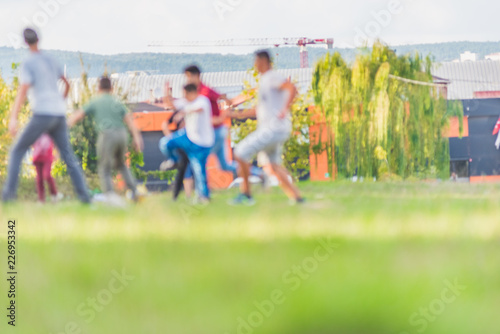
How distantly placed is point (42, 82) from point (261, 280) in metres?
4.97

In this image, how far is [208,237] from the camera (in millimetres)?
6402

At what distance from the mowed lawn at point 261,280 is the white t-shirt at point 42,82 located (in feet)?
10.3

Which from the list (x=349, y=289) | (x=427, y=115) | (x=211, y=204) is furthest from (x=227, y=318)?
(x=427, y=115)

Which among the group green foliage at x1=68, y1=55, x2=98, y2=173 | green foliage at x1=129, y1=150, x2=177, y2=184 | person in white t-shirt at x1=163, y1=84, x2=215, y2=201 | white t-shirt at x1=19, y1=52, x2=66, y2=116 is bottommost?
green foliage at x1=129, y1=150, x2=177, y2=184

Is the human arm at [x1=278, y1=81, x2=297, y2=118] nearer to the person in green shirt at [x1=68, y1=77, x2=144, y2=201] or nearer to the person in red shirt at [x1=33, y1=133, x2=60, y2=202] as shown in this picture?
Result: the person in green shirt at [x1=68, y1=77, x2=144, y2=201]

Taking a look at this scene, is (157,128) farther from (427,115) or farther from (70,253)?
(70,253)

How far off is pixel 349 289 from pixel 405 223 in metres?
1.63

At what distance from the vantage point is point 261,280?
18.4ft

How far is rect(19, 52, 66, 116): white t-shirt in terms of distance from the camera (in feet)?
31.5

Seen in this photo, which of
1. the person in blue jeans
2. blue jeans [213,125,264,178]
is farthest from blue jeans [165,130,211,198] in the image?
blue jeans [213,125,264,178]

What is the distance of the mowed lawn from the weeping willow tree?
2563 cm

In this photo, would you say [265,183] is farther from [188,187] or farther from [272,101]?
[272,101]

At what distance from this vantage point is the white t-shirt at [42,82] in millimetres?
9594

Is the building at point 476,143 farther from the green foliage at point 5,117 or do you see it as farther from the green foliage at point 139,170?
the green foliage at point 5,117
